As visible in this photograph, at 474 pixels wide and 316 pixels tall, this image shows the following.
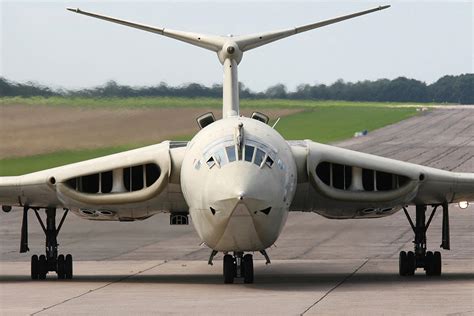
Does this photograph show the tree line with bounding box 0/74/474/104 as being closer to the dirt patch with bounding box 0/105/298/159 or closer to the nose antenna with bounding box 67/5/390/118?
the dirt patch with bounding box 0/105/298/159

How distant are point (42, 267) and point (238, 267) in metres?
4.88

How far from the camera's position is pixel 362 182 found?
2714cm

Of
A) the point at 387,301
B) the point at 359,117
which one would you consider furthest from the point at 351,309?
the point at 359,117

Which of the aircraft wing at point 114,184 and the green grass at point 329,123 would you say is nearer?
the aircraft wing at point 114,184

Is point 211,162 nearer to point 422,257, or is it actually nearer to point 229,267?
point 229,267

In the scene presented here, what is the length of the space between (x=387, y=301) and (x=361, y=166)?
5.59 metres

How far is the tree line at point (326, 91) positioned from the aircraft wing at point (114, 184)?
9165mm

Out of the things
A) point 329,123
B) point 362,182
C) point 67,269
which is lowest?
point 67,269

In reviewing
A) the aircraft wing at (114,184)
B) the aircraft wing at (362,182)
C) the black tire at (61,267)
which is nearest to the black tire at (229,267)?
the aircraft wing at (114,184)

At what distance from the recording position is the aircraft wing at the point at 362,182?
26.4m

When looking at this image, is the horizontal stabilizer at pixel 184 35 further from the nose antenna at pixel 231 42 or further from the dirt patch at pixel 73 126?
the dirt patch at pixel 73 126

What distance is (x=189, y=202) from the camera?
2478 centimetres

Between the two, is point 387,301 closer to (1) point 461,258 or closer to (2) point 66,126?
(1) point 461,258

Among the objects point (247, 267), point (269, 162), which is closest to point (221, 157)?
point (269, 162)
